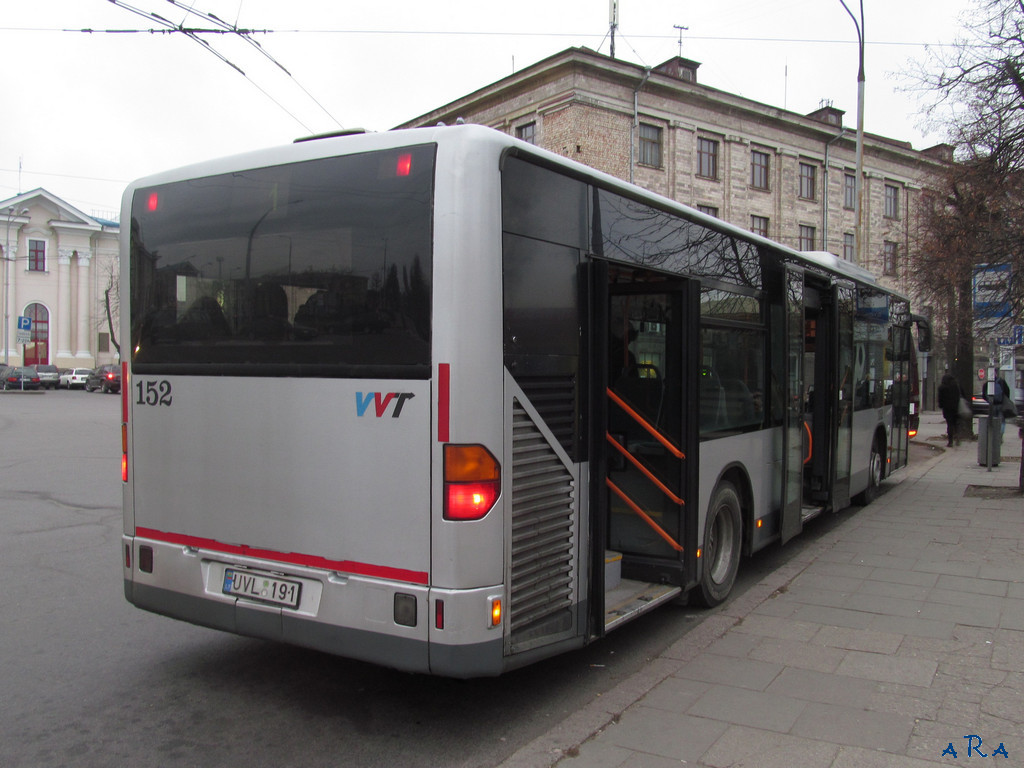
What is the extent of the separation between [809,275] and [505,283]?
5.26m

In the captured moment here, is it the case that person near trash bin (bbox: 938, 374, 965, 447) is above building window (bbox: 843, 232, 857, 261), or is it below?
below

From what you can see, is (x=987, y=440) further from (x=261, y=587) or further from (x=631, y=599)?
(x=261, y=587)

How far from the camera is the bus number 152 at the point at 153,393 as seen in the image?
15.3 feet

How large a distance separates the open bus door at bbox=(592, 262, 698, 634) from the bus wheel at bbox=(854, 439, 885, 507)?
6.08m

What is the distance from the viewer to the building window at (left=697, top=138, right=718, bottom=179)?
40.1m

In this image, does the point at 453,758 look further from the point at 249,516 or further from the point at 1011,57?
the point at 1011,57

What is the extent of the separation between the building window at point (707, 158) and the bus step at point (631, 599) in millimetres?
37106

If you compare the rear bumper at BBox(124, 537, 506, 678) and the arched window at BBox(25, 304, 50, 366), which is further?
the arched window at BBox(25, 304, 50, 366)

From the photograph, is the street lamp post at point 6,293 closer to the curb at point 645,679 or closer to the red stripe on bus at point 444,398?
the curb at point 645,679

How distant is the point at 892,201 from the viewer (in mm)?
50375

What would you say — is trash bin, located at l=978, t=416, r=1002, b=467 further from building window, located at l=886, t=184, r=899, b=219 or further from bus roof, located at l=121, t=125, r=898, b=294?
building window, located at l=886, t=184, r=899, b=219

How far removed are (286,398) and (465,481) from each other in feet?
3.57

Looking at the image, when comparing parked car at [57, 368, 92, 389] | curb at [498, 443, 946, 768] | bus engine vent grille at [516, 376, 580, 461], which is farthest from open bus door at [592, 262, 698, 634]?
parked car at [57, 368, 92, 389]

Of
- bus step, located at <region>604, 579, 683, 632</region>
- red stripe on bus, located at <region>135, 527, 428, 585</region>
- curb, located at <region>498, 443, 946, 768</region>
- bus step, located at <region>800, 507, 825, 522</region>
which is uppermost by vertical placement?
red stripe on bus, located at <region>135, 527, 428, 585</region>
